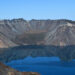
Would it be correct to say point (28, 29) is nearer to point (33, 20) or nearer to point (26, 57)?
point (33, 20)

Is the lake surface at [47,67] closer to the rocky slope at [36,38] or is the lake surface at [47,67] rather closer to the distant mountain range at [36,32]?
the rocky slope at [36,38]

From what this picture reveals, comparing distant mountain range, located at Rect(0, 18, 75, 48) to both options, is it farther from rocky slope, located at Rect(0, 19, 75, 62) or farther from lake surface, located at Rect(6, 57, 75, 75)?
lake surface, located at Rect(6, 57, 75, 75)

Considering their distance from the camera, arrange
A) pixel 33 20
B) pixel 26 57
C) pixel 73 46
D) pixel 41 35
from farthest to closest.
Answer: pixel 33 20 < pixel 41 35 < pixel 73 46 < pixel 26 57

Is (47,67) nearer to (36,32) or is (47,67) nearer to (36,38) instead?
(36,38)

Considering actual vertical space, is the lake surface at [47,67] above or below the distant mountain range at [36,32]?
below

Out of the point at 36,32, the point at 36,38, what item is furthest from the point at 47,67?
the point at 36,32

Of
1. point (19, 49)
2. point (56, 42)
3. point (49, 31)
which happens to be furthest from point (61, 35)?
point (19, 49)

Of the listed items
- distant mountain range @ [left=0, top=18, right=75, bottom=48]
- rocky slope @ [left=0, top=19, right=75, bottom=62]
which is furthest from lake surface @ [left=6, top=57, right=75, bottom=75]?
distant mountain range @ [left=0, top=18, right=75, bottom=48]

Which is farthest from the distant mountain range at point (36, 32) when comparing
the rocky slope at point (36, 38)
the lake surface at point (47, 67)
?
the lake surface at point (47, 67)
